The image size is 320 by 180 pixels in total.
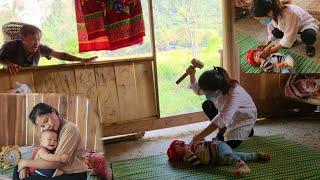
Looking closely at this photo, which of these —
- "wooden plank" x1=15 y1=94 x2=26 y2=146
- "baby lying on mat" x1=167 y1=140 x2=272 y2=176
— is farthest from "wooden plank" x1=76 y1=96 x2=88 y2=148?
"baby lying on mat" x1=167 y1=140 x2=272 y2=176

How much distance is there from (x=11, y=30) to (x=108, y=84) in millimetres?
584

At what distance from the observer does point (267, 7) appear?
1195 millimetres

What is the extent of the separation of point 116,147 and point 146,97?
340 millimetres

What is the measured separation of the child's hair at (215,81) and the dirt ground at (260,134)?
42 cm

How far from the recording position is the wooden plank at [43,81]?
6.73 ft

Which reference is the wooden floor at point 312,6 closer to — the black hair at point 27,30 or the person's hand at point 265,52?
the person's hand at point 265,52

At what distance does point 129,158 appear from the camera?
1.99 metres

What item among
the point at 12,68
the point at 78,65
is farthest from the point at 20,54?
the point at 78,65

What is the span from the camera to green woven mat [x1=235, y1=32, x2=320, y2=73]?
116 cm

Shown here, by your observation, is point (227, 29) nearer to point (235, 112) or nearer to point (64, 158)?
point (235, 112)

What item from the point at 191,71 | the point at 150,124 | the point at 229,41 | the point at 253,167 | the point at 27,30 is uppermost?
the point at 27,30

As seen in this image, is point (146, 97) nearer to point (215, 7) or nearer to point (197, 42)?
point (197, 42)

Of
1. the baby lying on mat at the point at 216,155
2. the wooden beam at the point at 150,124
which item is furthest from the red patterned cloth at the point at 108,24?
the baby lying on mat at the point at 216,155

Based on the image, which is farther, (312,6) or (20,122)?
→ (312,6)
